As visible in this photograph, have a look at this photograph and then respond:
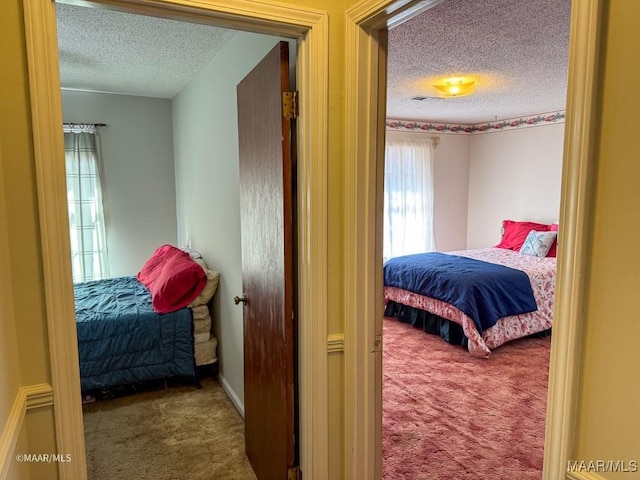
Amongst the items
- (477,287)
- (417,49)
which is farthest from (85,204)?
(477,287)

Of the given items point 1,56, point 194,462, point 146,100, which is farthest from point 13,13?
point 146,100

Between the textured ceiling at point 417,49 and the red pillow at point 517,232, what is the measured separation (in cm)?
156

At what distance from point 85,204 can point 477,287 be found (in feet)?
13.0

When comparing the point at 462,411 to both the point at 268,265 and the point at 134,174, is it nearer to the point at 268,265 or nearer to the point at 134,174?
the point at 268,265

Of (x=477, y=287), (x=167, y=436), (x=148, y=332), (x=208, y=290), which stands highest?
(x=208, y=290)

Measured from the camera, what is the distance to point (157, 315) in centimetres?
314

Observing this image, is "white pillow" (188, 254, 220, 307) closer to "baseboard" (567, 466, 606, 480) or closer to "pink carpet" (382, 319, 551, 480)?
"pink carpet" (382, 319, 551, 480)

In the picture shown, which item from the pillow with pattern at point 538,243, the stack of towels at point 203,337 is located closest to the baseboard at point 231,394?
the stack of towels at point 203,337

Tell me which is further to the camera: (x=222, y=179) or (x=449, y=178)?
(x=449, y=178)

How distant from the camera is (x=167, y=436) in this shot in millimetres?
2631

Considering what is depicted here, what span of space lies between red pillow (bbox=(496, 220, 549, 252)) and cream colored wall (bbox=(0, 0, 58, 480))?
5.26 meters

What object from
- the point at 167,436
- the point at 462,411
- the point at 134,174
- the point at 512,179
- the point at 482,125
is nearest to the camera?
the point at 167,436

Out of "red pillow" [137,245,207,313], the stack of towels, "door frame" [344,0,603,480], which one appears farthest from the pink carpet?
"red pillow" [137,245,207,313]

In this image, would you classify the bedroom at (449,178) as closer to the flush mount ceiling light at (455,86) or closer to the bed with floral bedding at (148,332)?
the bed with floral bedding at (148,332)
